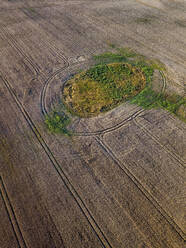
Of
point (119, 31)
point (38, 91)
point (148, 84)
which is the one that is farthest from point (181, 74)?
point (38, 91)

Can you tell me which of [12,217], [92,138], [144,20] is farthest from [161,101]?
[144,20]

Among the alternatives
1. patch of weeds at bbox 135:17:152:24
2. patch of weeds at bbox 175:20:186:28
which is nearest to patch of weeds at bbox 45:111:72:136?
patch of weeds at bbox 135:17:152:24

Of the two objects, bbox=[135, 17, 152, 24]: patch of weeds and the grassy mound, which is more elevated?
bbox=[135, 17, 152, 24]: patch of weeds

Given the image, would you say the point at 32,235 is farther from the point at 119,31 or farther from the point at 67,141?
the point at 119,31

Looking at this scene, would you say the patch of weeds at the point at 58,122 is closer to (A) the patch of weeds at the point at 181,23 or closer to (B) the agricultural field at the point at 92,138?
(B) the agricultural field at the point at 92,138

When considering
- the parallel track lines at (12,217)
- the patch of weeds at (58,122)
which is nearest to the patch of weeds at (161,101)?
the patch of weeds at (58,122)

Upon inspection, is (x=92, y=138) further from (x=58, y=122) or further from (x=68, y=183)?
(x=68, y=183)

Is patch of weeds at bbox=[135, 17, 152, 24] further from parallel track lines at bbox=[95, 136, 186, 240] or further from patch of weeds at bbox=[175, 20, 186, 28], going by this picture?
parallel track lines at bbox=[95, 136, 186, 240]

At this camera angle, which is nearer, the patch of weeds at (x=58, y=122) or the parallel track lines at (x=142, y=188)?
the parallel track lines at (x=142, y=188)
